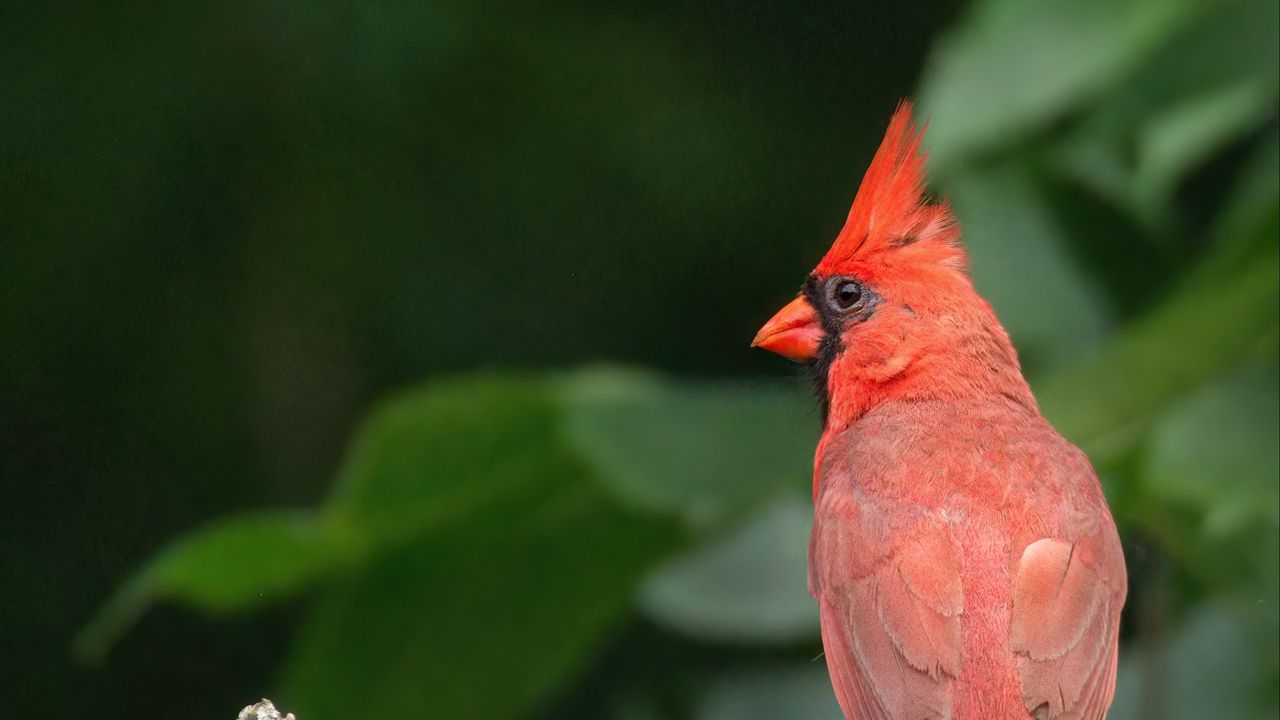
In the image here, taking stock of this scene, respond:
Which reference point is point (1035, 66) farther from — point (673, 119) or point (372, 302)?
point (372, 302)

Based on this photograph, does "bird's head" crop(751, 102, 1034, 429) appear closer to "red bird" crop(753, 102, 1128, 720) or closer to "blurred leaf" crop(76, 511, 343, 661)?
"red bird" crop(753, 102, 1128, 720)

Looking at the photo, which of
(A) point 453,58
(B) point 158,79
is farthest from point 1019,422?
(B) point 158,79

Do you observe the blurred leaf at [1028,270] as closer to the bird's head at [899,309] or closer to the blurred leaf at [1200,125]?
the blurred leaf at [1200,125]

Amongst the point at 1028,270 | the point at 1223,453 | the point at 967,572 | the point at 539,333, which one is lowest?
the point at 967,572

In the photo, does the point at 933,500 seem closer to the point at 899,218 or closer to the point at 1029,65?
the point at 899,218

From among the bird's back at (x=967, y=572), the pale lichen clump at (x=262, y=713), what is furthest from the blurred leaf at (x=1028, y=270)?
the pale lichen clump at (x=262, y=713)

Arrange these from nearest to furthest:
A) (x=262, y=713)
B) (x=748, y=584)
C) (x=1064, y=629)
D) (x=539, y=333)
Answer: (x=262, y=713) → (x=1064, y=629) → (x=748, y=584) → (x=539, y=333)

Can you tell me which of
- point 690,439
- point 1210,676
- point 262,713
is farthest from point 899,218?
point 262,713

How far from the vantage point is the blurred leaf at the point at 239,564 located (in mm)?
2086

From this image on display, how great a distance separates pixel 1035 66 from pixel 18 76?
5.74 feet

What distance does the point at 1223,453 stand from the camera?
2012 millimetres

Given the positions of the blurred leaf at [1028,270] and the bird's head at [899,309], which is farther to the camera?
the blurred leaf at [1028,270]

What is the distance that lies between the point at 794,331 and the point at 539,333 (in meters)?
1.29

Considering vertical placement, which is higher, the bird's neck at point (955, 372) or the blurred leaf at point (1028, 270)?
the blurred leaf at point (1028, 270)
